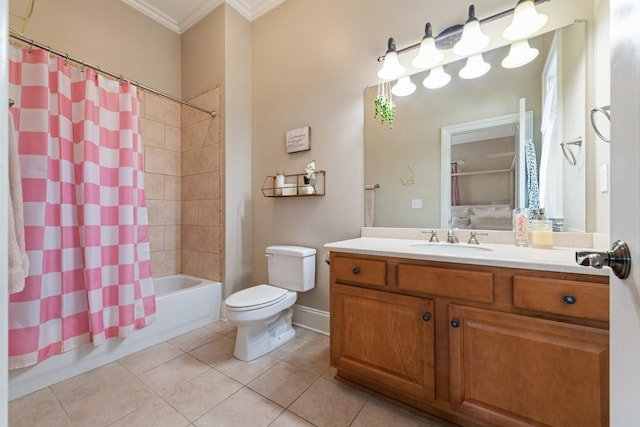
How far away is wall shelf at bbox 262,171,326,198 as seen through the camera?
214 cm

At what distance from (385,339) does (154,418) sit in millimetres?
1182

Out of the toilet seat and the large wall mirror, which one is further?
the toilet seat

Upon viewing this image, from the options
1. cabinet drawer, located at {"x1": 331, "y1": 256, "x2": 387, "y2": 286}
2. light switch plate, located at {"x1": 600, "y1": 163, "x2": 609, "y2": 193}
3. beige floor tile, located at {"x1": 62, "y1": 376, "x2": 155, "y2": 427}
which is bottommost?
beige floor tile, located at {"x1": 62, "y1": 376, "x2": 155, "y2": 427}

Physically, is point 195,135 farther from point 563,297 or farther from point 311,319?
point 563,297

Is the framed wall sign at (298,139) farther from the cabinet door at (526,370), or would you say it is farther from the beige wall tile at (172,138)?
the cabinet door at (526,370)

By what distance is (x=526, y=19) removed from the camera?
1.33 meters

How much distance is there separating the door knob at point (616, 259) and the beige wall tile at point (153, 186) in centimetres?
295

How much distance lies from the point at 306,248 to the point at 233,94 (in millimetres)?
1596

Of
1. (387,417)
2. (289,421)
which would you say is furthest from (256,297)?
(387,417)

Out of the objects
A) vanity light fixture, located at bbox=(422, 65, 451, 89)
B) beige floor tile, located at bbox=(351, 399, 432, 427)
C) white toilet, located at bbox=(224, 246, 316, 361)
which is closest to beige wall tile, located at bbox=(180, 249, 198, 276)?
white toilet, located at bbox=(224, 246, 316, 361)

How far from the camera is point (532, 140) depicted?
Answer: 4.66ft

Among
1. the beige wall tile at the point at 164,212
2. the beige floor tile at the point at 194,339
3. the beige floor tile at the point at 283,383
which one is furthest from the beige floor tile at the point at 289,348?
the beige wall tile at the point at 164,212

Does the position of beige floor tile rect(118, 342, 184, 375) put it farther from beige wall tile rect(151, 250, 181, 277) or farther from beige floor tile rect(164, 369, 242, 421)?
beige wall tile rect(151, 250, 181, 277)

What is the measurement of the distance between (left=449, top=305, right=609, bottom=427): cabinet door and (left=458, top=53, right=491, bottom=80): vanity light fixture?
133 cm
